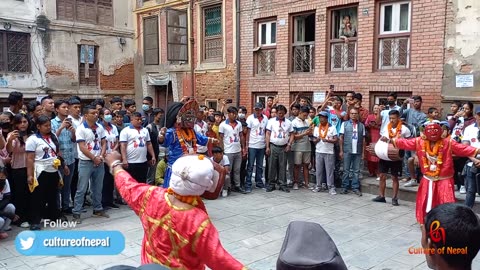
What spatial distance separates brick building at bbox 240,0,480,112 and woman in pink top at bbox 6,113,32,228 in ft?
25.1

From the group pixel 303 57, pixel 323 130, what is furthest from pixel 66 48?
pixel 323 130

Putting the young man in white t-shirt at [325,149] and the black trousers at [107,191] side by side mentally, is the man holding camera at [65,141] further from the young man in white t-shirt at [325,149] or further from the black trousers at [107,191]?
the young man in white t-shirt at [325,149]

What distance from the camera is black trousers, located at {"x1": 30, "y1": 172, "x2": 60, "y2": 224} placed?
631 centimetres

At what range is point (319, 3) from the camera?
37.2 feet

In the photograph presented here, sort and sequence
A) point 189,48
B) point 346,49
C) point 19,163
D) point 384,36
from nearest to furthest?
1. point 19,163
2. point 384,36
3. point 346,49
4. point 189,48

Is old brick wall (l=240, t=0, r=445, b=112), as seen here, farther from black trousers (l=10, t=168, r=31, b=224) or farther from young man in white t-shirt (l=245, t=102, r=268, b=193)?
black trousers (l=10, t=168, r=31, b=224)

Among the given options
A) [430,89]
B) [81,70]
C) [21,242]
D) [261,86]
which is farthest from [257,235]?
[81,70]

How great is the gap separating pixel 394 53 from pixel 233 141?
4.65 meters

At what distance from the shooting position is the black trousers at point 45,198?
631cm

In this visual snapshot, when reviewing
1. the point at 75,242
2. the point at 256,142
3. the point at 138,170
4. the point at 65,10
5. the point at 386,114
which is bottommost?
the point at 75,242

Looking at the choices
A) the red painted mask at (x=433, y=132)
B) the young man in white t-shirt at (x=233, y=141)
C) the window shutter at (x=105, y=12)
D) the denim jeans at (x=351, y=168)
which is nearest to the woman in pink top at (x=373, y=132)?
the denim jeans at (x=351, y=168)

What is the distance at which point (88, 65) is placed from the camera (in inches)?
655

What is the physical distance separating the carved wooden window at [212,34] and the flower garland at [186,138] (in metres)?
8.67

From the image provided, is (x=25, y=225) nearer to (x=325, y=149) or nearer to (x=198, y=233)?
(x=198, y=233)
